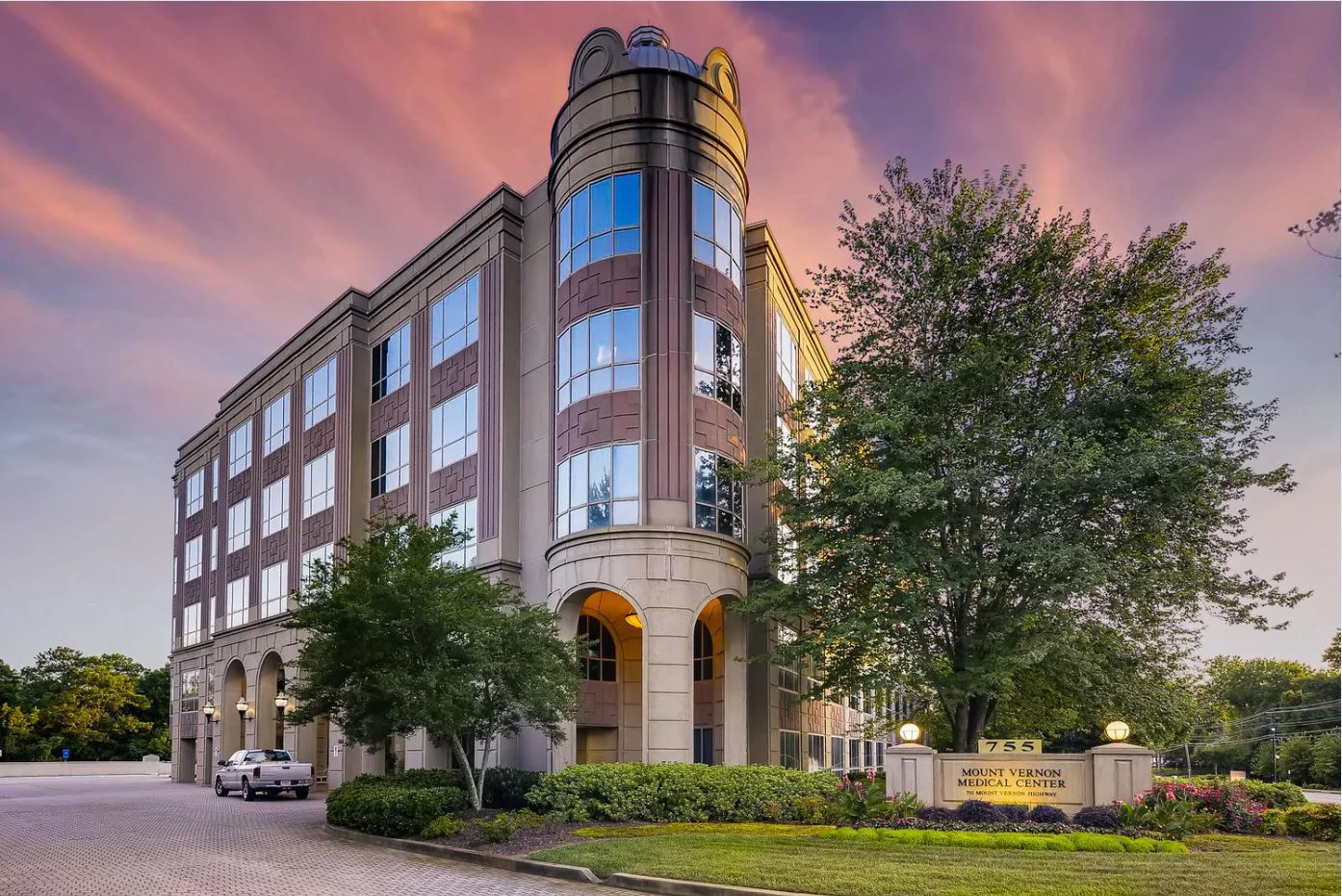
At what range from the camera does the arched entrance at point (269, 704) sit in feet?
142

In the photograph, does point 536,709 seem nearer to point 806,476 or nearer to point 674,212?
point 806,476

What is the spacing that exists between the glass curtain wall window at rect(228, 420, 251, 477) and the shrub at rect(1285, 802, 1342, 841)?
44514 millimetres

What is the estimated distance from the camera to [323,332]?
41.7m

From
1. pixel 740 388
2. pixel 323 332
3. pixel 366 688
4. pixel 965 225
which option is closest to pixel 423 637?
pixel 366 688

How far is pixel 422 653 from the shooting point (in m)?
20.6

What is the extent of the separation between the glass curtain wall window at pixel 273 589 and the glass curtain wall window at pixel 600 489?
2052 cm

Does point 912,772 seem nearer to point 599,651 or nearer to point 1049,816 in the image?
point 1049,816

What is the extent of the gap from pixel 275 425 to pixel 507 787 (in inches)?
1104

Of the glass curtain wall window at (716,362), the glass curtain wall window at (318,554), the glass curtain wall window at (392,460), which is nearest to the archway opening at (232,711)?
the glass curtain wall window at (318,554)

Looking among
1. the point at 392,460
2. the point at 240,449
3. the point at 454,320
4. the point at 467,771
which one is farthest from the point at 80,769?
the point at 467,771

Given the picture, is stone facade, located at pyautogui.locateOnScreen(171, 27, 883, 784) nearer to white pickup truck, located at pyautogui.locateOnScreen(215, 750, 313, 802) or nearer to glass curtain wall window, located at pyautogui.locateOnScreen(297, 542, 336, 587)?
glass curtain wall window, located at pyautogui.locateOnScreen(297, 542, 336, 587)

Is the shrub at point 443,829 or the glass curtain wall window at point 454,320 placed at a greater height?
the glass curtain wall window at point 454,320

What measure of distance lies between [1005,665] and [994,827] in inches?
233

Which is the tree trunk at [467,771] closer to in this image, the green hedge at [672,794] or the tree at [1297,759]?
the green hedge at [672,794]
